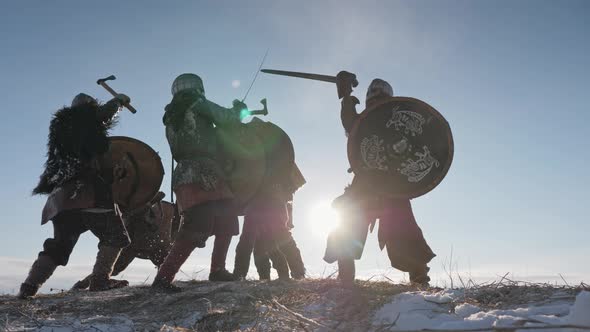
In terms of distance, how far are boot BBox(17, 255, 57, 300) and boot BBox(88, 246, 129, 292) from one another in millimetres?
656

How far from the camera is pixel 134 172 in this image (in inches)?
218

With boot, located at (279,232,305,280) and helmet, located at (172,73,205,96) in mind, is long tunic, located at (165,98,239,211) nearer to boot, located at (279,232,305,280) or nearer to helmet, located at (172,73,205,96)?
helmet, located at (172,73,205,96)

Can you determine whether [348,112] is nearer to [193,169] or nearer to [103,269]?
[193,169]

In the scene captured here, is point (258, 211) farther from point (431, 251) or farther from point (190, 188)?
point (431, 251)

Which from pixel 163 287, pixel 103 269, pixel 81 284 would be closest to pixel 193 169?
pixel 163 287

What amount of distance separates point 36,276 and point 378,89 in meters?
3.54

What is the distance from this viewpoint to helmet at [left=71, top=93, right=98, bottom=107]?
520cm

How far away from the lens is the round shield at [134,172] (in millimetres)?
5441

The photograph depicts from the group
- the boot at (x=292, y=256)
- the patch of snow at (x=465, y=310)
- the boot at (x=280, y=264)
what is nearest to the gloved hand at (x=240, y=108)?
the boot at (x=292, y=256)

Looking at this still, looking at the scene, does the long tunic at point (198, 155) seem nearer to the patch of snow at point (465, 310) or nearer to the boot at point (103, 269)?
the boot at point (103, 269)

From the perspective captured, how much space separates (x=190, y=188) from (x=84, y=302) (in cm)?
127

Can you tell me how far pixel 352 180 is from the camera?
4.59 m

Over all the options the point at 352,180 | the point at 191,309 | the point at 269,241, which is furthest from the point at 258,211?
the point at 191,309

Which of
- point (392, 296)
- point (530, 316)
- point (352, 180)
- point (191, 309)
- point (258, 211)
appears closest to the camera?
point (530, 316)
